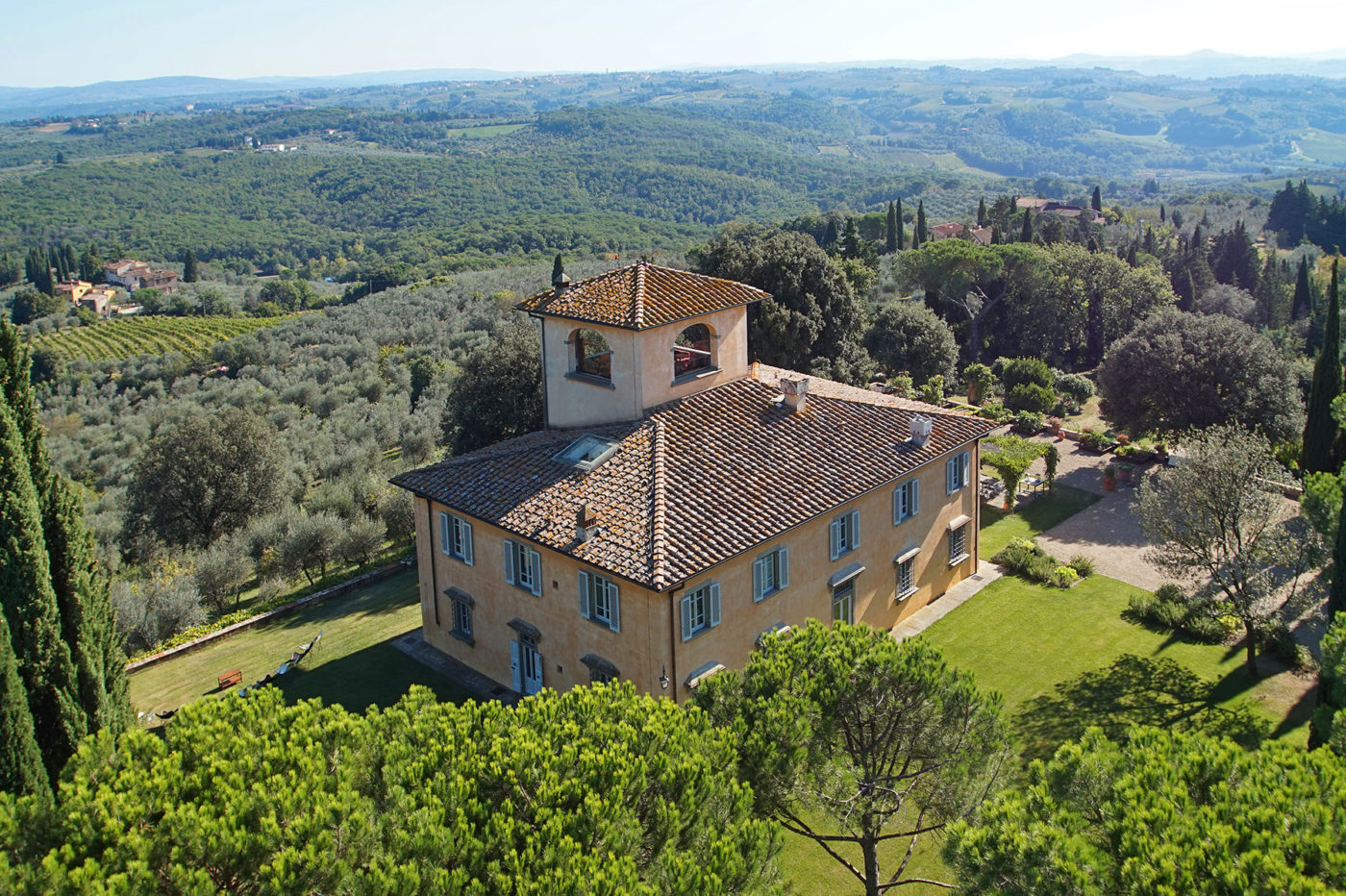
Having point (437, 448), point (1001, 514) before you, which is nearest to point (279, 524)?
point (437, 448)

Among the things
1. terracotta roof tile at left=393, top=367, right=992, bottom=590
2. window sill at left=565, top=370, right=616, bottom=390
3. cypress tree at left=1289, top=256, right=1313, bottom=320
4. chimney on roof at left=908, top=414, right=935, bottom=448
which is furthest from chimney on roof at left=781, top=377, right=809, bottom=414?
cypress tree at left=1289, top=256, right=1313, bottom=320

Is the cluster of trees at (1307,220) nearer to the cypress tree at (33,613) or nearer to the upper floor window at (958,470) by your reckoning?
the upper floor window at (958,470)

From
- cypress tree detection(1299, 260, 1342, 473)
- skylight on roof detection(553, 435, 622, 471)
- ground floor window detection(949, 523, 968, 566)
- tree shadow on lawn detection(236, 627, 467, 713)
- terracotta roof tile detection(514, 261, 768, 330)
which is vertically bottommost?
tree shadow on lawn detection(236, 627, 467, 713)

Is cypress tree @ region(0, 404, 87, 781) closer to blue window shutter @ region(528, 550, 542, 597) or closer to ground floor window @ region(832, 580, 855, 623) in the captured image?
blue window shutter @ region(528, 550, 542, 597)

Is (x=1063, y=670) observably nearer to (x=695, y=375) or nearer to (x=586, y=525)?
(x=695, y=375)

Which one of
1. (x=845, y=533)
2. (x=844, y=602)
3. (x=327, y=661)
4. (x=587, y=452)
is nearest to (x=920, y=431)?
(x=845, y=533)

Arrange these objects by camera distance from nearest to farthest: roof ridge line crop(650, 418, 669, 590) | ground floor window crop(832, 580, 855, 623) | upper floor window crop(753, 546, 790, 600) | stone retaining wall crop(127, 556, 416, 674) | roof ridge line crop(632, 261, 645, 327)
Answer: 1. roof ridge line crop(650, 418, 669, 590)
2. upper floor window crop(753, 546, 790, 600)
3. roof ridge line crop(632, 261, 645, 327)
4. ground floor window crop(832, 580, 855, 623)
5. stone retaining wall crop(127, 556, 416, 674)

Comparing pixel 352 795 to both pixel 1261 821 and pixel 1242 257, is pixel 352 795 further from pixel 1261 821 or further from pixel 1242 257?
pixel 1242 257

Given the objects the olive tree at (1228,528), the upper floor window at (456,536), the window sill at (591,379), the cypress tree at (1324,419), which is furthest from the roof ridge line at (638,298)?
the cypress tree at (1324,419)
